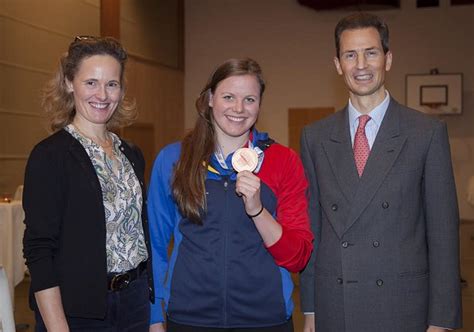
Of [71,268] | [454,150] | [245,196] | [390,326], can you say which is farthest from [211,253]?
[454,150]

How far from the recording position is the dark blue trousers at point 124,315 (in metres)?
2.70

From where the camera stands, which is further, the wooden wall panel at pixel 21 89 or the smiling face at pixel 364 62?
the wooden wall panel at pixel 21 89

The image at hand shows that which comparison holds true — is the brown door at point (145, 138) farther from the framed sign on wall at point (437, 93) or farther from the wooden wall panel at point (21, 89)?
the framed sign on wall at point (437, 93)

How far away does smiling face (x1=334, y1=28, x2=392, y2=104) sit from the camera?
9.66 ft

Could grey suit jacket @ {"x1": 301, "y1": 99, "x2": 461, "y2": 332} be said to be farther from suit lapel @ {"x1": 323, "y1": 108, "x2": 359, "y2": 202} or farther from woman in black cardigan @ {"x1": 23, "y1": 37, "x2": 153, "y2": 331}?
woman in black cardigan @ {"x1": 23, "y1": 37, "x2": 153, "y2": 331}

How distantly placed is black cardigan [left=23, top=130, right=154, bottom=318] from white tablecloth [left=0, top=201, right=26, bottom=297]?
12.6 feet

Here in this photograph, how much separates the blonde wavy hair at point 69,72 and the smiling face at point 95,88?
0.02m

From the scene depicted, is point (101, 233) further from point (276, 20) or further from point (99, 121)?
point (276, 20)

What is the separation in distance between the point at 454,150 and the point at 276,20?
16.5 ft

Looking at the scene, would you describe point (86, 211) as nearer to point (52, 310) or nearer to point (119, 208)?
point (119, 208)

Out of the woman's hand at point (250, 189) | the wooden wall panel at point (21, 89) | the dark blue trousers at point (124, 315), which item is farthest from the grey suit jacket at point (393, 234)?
the wooden wall panel at point (21, 89)

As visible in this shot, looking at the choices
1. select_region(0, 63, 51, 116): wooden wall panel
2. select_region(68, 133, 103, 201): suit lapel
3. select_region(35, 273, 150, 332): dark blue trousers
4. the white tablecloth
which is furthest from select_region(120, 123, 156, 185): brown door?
select_region(68, 133, 103, 201): suit lapel

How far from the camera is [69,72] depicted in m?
2.84

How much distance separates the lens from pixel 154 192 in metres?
2.96
